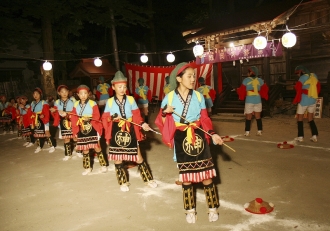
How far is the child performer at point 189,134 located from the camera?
3605mm

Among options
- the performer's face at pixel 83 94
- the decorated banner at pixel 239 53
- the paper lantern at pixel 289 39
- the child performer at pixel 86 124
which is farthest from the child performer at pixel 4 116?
the paper lantern at pixel 289 39

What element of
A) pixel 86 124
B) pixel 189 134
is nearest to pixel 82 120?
pixel 86 124

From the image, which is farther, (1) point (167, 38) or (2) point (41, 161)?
(1) point (167, 38)

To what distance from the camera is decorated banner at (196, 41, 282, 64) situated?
11752 millimetres

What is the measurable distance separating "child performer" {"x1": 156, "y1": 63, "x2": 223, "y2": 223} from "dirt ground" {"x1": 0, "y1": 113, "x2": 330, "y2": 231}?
0.46 meters

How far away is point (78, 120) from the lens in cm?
601

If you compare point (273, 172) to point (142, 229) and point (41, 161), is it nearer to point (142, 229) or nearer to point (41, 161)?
point (142, 229)

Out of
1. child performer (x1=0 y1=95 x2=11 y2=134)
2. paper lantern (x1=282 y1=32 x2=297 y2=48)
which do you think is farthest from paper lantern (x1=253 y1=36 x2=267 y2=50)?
child performer (x1=0 y1=95 x2=11 y2=134)

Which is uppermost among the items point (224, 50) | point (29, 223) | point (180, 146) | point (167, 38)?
point (167, 38)

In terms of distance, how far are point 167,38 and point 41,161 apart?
23979 mm

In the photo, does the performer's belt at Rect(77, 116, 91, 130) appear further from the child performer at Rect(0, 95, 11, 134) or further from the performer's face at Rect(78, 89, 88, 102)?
the child performer at Rect(0, 95, 11, 134)

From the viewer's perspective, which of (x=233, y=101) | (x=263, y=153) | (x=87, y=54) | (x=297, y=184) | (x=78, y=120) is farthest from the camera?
(x=87, y=54)

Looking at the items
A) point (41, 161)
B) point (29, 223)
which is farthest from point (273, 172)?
point (41, 161)

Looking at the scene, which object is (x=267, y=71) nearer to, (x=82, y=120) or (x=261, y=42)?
(x=261, y=42)
